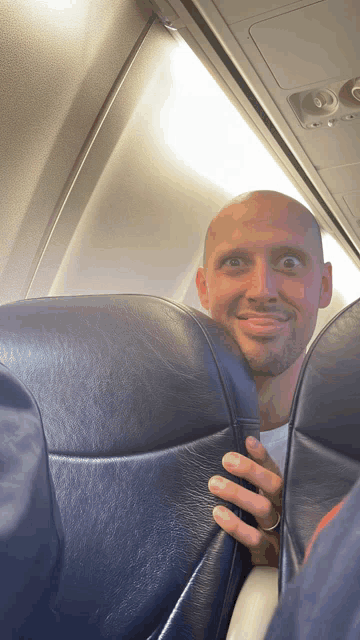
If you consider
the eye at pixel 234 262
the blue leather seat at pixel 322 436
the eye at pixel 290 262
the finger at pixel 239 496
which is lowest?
the finger at pixel 239 496

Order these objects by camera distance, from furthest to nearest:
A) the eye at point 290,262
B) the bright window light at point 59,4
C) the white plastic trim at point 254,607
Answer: the bright window light at point 59,4 < the eye at point 290,262 < the white plastic trim at point 254,607

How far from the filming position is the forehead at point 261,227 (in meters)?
1.81

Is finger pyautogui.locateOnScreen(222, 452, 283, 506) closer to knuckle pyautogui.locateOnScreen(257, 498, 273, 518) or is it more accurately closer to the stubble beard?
knuckle pyautogui.locateOnScreen(257, 498, 273, 518)

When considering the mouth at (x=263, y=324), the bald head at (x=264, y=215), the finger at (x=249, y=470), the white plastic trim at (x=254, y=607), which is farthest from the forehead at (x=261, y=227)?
the white plastic trim at (x=254, y=607)

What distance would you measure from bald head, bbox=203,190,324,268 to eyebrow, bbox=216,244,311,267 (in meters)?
0.09

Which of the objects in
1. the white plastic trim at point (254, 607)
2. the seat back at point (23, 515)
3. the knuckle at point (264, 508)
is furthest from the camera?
the knuckle at point (264, 508)

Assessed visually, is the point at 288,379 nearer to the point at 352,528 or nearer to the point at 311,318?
the point at 311,318

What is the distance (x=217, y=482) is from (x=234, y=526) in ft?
0.23

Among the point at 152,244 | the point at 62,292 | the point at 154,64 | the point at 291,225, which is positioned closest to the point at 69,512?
the point at 291,225

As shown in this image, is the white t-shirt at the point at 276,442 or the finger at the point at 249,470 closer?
the finger at the point at 249,470

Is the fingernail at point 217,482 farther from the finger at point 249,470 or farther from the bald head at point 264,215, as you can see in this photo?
the bald head at point 264,215

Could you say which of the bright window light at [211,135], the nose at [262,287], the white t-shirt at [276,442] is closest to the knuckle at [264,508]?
the white t-shirt at [276,442]

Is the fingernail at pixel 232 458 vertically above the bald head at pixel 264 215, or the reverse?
the bald head at pixel 264 215

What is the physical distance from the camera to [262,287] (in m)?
1.66
